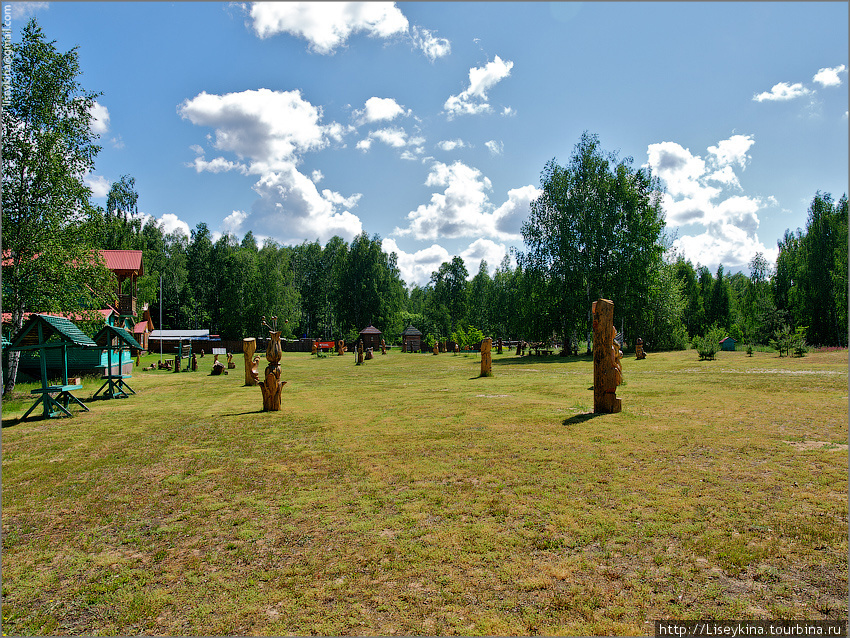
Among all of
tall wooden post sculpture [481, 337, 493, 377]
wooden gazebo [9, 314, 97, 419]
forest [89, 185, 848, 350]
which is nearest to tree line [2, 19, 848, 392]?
forest [89, 185, 848, 350]

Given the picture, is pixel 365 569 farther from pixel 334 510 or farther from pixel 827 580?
pixel 827 580

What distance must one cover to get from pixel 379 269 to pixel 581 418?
2149 inches

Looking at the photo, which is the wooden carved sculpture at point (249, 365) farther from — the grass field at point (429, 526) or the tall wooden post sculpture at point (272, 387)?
the grass field at point (429, 526)

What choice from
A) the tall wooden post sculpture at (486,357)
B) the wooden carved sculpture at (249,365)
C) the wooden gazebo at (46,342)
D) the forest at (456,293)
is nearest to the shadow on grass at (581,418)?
the tall wooden post sculpture at (486,357)

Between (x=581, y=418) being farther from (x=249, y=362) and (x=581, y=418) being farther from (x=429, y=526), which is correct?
(x=249, y=362)

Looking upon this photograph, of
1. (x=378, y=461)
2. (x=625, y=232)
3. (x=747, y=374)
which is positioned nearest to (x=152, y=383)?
(x=378, y=461)

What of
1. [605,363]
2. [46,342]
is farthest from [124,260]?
[605,363]

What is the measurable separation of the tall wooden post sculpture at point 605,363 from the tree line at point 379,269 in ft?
57.1

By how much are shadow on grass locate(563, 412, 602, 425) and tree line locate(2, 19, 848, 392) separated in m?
17.0

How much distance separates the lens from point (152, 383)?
20500 millimetres

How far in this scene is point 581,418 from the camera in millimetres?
10164

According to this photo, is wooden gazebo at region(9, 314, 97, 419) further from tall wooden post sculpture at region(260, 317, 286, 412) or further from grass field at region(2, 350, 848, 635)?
tall wooden post sculpture at region(260, 317, 286, 412)

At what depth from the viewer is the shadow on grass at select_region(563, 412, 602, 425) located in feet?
32.0

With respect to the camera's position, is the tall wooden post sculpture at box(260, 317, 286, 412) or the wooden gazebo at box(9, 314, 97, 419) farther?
the tall wooden post sculpture at box(260, 317, 286, 412)
